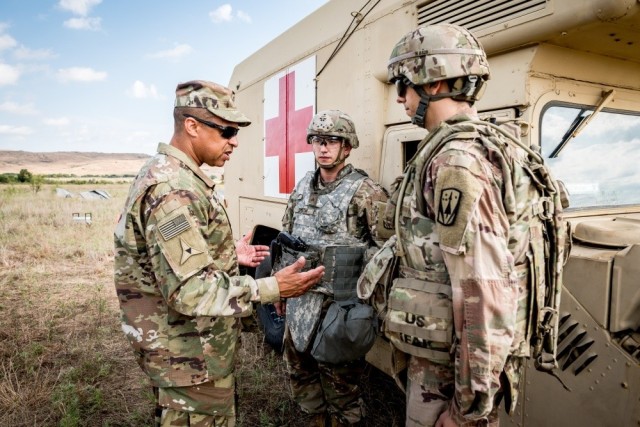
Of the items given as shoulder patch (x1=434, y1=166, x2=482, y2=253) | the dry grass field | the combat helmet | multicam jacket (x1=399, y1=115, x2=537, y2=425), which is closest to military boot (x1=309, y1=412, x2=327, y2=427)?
the dry grass field

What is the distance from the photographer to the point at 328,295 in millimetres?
2402

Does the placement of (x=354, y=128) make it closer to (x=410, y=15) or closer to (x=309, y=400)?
(x=410, y=15)

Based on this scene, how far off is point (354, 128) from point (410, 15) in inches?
25.9

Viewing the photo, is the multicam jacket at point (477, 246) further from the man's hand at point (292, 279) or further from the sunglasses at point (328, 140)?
the sunglasses at point (328, 140)

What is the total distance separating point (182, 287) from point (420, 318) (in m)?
0.77

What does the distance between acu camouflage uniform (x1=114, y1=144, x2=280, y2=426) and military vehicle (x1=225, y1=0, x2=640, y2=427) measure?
41.9 inches

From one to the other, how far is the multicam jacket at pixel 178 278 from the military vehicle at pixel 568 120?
108 cm

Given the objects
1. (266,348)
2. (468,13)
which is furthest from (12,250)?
(468,13)

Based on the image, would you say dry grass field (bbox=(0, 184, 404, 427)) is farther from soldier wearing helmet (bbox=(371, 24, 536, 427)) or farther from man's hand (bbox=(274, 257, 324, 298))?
soldier wearing helmet (bbox=(371, 24, 536, 427))

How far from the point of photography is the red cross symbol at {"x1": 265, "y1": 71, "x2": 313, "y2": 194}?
320 centimetres

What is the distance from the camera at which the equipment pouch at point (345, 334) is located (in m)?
2.13

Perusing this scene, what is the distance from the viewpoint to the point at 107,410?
9.66 ft

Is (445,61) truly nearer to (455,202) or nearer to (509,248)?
(455,202)

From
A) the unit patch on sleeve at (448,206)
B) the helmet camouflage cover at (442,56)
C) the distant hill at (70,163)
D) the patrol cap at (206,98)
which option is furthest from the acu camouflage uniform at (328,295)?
the distant hill at (70,163)
